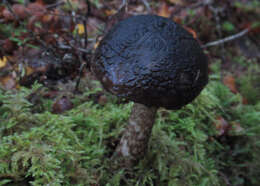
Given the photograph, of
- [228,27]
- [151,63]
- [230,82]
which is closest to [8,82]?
[151,63]

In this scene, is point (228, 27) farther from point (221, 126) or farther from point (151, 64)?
point (151, 64)

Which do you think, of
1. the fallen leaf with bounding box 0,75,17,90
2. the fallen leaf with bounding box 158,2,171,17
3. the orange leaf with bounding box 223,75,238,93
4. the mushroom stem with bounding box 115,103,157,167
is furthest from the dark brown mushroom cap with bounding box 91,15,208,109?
the fallen leaf with bounding box 158,2,171,17

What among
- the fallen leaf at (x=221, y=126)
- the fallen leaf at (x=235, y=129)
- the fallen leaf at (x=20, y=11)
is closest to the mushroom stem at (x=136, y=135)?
the fallen leaf at (x=221, y=126)

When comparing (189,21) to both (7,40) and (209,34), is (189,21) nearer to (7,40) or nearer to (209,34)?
(209,34)

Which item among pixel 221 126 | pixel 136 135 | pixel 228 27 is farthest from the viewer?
pixel 228 27

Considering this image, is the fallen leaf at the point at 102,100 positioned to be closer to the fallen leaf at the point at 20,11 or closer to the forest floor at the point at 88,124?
the forest floor at the point at 88,124

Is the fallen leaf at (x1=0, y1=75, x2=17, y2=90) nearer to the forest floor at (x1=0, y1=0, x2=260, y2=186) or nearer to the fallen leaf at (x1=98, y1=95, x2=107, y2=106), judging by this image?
the forest floor at (x1=0, y1=0, x2=260, y2=186)

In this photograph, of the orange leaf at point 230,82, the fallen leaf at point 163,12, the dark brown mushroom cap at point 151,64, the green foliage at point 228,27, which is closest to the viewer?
the dark brown mushroom cap at point 151,64
